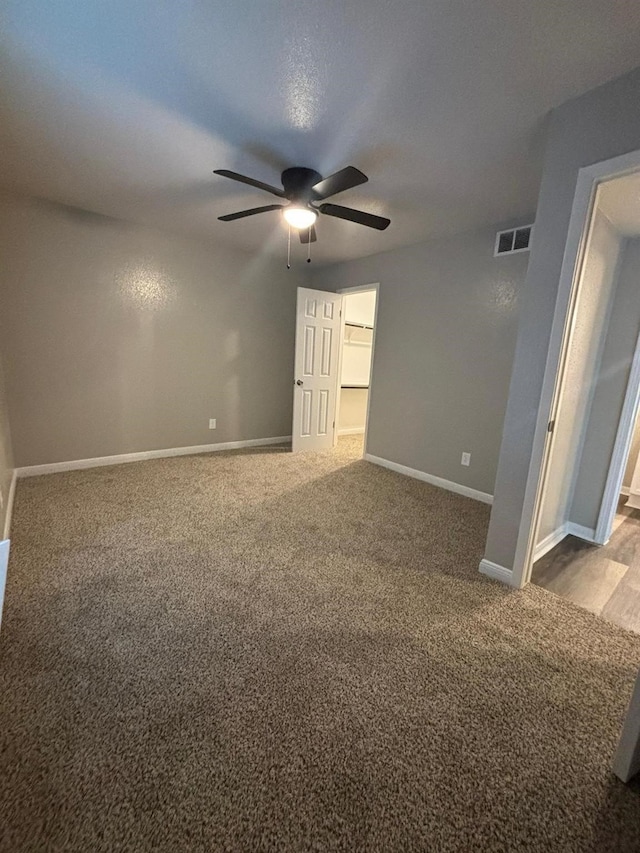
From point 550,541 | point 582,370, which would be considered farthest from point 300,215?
point 550,541

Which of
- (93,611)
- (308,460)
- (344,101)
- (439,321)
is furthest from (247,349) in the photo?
(93,611)

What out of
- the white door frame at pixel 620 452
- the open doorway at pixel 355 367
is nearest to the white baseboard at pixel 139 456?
the open doorway at pixel 355 367

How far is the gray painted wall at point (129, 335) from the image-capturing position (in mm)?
3111

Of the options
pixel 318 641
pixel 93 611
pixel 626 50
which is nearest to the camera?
pixel 626 50

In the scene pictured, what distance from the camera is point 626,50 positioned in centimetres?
133

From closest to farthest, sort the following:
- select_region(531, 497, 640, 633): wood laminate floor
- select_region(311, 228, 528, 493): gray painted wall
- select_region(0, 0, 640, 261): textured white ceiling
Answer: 1. select_region(0, 0, 640, 261): textured white ceiling
2. select_region(531, 497, 640, 633): wood laminate floor
3. select_region(311, 228, 528, 493): gray painted wall

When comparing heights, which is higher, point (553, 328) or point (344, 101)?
point (344, 101)

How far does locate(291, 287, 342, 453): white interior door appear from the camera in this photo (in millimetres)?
4227

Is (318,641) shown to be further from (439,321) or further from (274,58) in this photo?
(439,321)

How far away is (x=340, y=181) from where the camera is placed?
1894 mm

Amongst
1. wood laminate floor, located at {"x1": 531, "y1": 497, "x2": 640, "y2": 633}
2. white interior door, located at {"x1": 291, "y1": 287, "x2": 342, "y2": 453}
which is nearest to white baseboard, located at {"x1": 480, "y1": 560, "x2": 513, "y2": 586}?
wood laminate floor, located at {"x1": 531, "y1": 497, "x2": 640, "y2": 633}

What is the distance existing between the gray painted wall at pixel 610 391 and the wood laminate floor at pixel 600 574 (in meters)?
0.25

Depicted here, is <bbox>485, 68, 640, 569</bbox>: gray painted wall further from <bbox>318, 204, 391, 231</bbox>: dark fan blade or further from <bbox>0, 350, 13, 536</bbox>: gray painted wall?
<bbox>0, 350, 13, 536</bbox>: gray painted wall

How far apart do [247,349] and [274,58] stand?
→ 3.12 m
